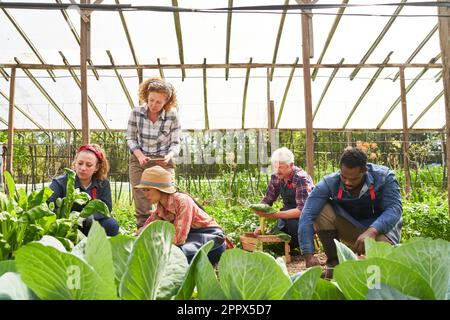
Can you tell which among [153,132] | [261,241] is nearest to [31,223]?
[153,132]

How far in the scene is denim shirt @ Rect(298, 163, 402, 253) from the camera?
10.2 feet

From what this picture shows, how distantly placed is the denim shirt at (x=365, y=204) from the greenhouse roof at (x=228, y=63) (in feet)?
15.9

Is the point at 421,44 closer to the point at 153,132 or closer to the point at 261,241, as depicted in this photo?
the point at 261,241

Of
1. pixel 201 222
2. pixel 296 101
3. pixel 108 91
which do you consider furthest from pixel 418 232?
pixel 108 91

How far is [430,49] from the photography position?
9.23m

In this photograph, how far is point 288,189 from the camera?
4.31m

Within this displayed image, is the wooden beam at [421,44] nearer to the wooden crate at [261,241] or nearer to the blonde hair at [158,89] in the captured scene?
the wooden crate at [261,241]

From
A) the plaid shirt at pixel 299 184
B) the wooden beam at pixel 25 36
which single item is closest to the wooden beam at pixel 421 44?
the plaid shirt at pixel 299 184

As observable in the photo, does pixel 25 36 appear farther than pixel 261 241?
Yes

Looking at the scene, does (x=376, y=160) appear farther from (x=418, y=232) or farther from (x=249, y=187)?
(x=418, y=232)

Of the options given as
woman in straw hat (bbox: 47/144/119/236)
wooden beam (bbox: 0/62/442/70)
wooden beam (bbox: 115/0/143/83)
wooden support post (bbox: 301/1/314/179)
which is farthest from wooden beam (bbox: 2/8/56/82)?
woman in straw hat (bbox: 47/144/119/236)

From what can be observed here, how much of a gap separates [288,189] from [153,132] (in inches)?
51.8

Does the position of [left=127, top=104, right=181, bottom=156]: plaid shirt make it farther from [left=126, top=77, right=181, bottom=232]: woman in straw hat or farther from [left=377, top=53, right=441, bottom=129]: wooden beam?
[left=377, top=53, right=441, bottom=129]: wooden beam

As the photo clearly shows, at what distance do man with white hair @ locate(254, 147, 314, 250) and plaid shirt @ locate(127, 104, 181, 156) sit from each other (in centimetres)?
87
